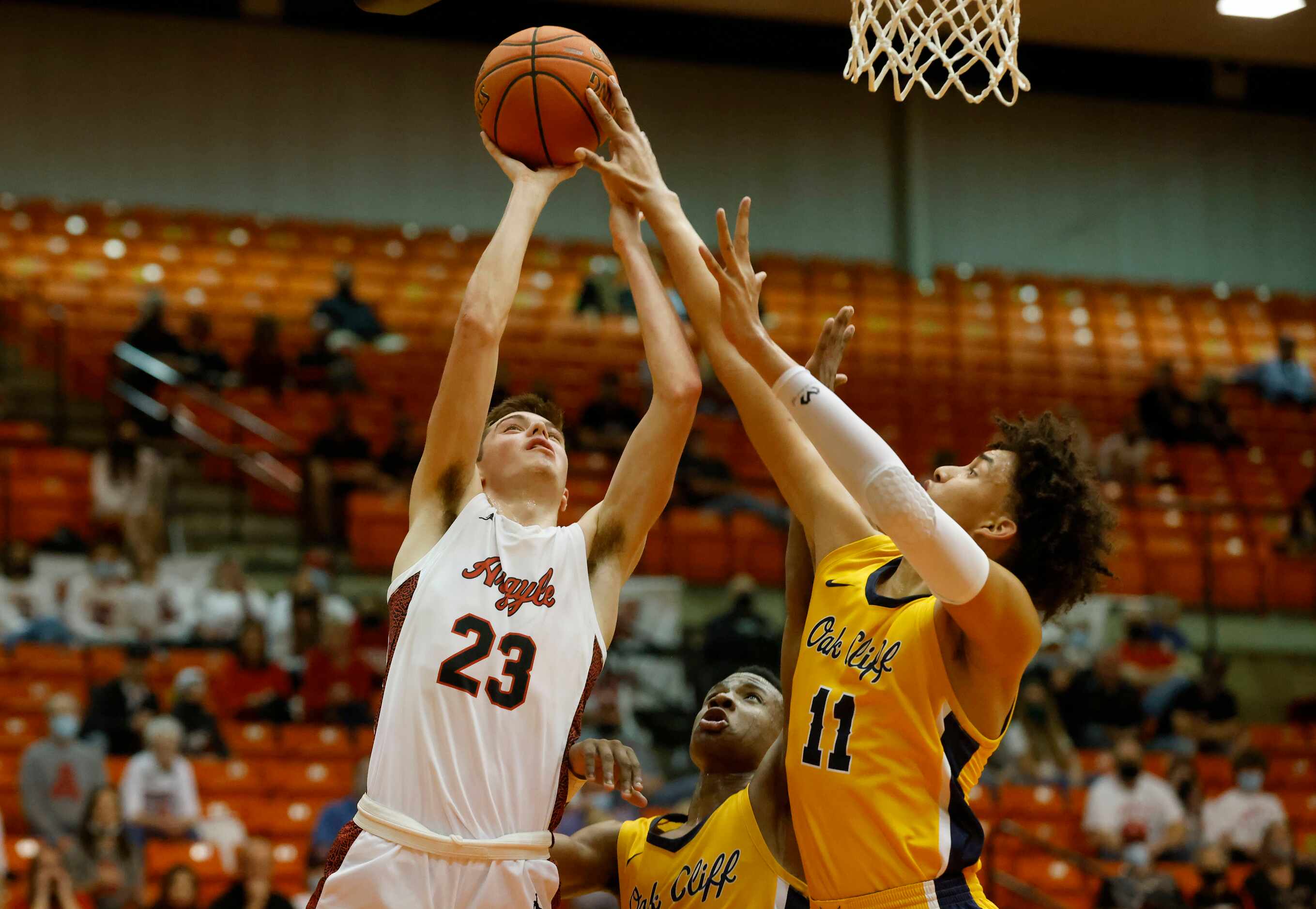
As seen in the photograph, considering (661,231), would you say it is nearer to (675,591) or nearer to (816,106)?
(675,591)

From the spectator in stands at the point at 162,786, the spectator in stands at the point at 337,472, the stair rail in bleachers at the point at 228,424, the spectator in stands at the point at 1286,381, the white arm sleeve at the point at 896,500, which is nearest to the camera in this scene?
the white arm sleeve at the point at 896,500

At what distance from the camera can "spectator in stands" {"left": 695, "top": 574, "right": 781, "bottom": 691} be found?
9.76 meters

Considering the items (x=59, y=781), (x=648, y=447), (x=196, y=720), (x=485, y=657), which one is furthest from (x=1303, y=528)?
(x=485, y=657)

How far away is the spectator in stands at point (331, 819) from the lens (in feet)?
26.1

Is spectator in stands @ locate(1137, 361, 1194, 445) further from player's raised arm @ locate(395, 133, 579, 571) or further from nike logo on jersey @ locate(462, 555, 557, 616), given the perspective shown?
nike logo on jersey @ locate(462, 555, 557, 616)

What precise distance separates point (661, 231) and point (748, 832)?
4.83 feet

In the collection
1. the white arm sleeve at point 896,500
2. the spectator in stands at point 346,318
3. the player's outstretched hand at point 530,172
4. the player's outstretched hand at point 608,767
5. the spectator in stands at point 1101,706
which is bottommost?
the spectator in stands at point 1101,706

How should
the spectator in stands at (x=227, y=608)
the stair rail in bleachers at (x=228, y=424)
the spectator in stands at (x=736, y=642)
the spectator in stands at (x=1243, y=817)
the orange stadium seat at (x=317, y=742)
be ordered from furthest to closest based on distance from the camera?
the stair rail in bleachers at (x=228, y=424)
the spectator in stands at (x=227, y=608)
the spectator in stands at (x=736, y=642)
the spectator in stands at (x=1243, y=817)
the orange stadium seat at (x=317, y=742)

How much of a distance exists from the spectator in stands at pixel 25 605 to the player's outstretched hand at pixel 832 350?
756 centimetres

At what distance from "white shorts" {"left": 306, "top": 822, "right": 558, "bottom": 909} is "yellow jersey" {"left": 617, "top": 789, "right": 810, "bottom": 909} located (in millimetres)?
824

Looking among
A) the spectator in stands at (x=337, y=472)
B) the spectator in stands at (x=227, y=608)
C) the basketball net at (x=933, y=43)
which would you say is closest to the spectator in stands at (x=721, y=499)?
the spectator in stands at (x=337, y=472)

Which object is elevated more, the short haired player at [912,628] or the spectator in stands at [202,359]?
the spectator in stands at [202,359]

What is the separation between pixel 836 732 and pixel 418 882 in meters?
0.87

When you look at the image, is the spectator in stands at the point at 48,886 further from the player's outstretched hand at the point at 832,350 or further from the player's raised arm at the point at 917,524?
the player's raised arm at the point at 917,524
